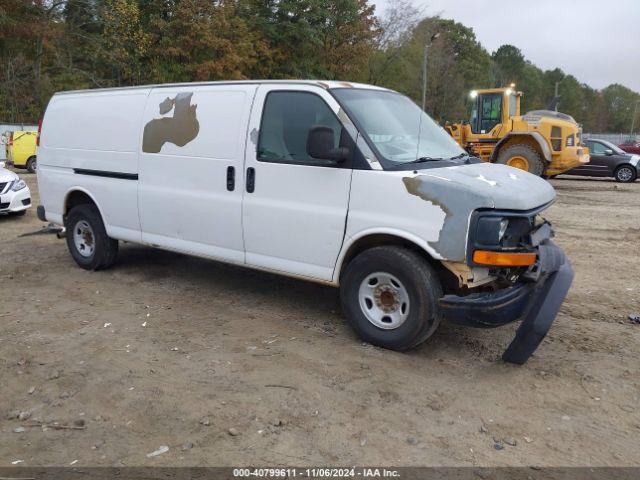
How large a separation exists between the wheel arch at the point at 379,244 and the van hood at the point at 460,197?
4.5 inches

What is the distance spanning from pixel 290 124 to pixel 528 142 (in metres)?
13.4

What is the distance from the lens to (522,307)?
408 cm

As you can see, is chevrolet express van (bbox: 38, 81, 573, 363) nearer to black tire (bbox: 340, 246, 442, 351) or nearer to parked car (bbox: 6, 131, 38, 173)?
black tire (bbox: 340, 246, 442, 351)

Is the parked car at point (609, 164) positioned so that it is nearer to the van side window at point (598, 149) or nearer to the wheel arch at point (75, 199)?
the van side window at point (598, 149)

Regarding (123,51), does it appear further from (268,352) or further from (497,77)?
(497,77)

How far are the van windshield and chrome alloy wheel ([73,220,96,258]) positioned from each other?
3725 millimetres

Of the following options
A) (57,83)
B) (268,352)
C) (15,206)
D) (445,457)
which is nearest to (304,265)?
(268,352)

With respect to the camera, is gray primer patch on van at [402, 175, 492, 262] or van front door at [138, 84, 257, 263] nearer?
gray primer patch on van at [402, 175, 492, 262]

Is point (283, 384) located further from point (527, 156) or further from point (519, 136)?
point (519, 136)

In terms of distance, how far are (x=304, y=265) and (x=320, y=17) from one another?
111ft

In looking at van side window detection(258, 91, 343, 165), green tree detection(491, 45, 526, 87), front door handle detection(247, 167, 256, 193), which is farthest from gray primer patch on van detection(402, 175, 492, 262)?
green tree detection(491, 45, 526, 87)

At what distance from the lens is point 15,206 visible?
410 inches

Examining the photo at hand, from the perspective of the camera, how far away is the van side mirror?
4.30 m

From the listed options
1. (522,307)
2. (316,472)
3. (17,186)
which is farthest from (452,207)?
(17,186)
